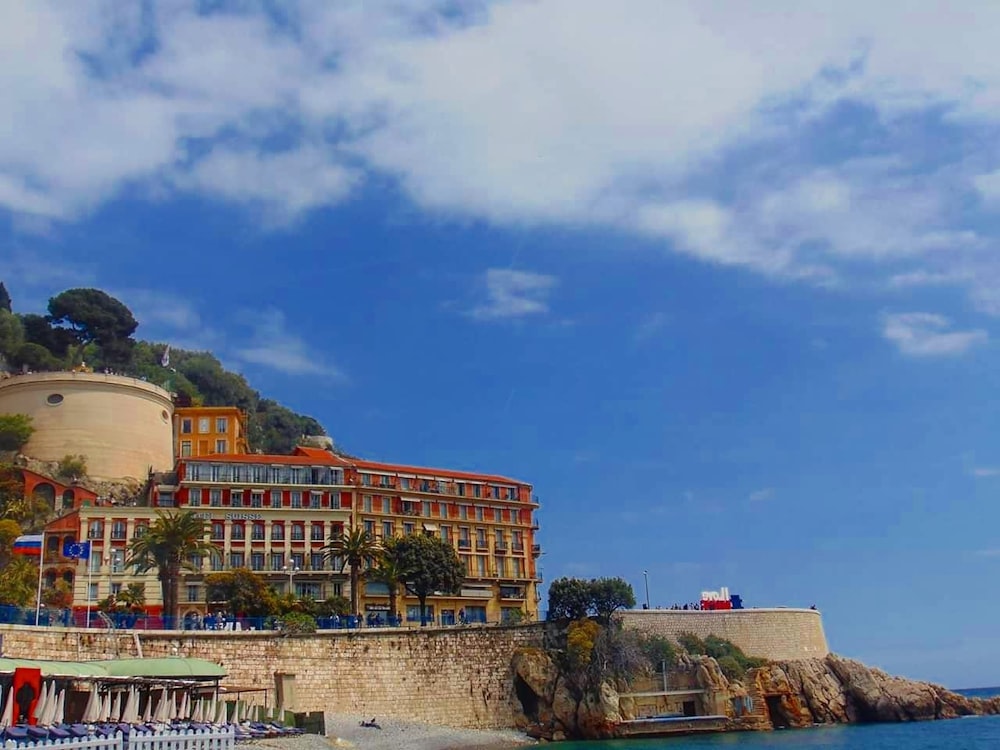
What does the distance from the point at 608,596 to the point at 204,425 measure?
3962 centimetres

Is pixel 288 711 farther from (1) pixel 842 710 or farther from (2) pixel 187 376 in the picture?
(2) pixel 187 376

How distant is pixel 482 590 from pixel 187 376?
62.0 m

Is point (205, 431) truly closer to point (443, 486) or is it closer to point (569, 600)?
point (443, 486)

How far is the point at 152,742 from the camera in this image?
1129 inches

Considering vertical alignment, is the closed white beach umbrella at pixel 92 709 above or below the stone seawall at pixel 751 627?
below

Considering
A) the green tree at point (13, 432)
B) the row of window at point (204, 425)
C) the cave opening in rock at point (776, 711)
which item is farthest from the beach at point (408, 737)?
the row of window at point (204, 425)

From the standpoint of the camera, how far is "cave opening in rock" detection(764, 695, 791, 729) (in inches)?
2650

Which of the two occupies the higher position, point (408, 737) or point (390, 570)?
point (390, 570)

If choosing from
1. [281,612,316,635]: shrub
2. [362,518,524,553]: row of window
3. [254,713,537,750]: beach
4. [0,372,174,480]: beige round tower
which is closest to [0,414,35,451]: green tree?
[0,372,174,480]: beige round tower

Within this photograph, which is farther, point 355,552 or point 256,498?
point 256,498

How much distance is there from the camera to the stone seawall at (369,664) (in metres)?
50.8

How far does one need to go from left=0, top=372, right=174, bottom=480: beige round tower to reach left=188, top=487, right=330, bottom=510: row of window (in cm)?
890

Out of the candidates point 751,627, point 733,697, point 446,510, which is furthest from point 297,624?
point 751,627

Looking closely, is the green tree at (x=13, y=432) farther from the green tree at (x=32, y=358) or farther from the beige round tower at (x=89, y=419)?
the green tree at (x=32, y=358)
